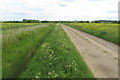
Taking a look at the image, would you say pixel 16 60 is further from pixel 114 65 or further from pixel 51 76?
pixel 114 65

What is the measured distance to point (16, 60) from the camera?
30.8 feet

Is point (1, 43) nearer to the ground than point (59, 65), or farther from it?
farther from it

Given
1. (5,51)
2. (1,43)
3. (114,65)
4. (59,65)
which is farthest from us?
(1,43)

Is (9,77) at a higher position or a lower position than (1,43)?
lower

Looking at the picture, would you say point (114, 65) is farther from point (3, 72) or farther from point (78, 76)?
point (3, 72)

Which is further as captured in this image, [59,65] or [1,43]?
[1,43]

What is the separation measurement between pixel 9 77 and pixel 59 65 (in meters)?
2.55

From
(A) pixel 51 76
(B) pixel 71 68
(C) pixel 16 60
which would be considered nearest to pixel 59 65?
(B) pixel 71 68

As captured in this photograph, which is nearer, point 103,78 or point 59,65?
point 103,78

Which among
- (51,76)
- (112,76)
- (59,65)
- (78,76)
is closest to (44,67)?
(59,65)

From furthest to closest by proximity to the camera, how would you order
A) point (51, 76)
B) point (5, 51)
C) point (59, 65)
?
point (5, 51) → point (59, 65) → point (51, 76)

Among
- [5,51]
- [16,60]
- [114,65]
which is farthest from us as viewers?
[5,51]

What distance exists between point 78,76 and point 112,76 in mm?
1628

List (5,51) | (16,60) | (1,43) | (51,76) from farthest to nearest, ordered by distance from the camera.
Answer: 1. (1,43)
2. (5,51)
3. (16,60)
4. (51,76)
